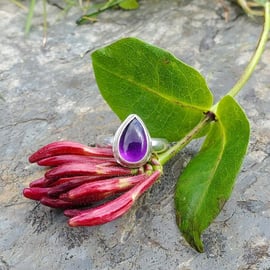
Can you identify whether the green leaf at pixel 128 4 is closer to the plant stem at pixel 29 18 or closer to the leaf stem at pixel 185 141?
the plant stem at pixel 29 18

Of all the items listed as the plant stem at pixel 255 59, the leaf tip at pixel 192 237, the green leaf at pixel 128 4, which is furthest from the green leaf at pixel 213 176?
the green leaf at pixel 128 4

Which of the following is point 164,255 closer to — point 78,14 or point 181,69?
point 181,69

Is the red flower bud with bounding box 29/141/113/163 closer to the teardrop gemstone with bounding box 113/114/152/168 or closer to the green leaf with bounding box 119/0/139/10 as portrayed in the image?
the teardrop gemstone with bounding box 113/114/152/168

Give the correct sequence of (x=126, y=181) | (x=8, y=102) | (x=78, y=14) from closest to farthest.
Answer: (x=126, y=181), (x=8, y=102), (x=78, y=14)

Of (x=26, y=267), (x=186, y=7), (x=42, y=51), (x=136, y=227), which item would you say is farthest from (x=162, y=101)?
(x=186, y=7)

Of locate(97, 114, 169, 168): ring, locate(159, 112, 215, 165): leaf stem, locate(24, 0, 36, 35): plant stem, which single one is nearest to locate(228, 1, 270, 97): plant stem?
locate(159, 112, 215, 165): leaf stem
